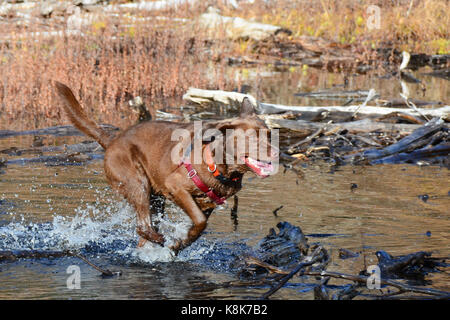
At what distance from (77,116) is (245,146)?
6.34 feet

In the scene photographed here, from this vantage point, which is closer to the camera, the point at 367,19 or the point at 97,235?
the point at 97,235

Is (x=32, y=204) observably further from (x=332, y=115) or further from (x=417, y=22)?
(x=417, y=22)

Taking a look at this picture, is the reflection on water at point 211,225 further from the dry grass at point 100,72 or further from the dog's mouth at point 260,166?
the dry grass at point 100,72

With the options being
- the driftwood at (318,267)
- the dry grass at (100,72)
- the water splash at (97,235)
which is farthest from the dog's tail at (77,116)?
the dry grass at (100,72)

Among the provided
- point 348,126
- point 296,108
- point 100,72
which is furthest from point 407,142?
point 100,72

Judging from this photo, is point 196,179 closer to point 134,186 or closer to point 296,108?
point 134,186

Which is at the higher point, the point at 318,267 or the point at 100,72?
the point at 100,72

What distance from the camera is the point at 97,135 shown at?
6461 millimetres

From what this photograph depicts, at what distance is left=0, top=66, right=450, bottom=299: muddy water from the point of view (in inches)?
203

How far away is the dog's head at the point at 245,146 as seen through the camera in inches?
212

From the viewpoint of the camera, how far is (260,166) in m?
5.36

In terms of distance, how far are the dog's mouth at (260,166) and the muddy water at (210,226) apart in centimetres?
76

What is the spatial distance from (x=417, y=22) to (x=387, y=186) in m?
15.2

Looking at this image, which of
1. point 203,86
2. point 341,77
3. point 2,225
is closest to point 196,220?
point 2,225
